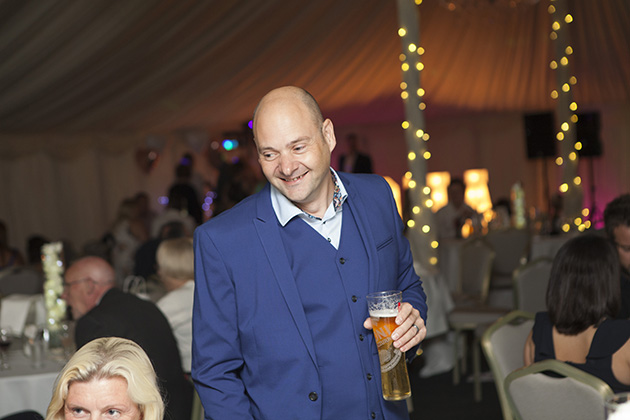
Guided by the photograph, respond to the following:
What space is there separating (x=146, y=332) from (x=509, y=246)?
4534 mm

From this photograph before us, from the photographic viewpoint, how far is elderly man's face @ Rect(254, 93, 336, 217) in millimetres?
1699

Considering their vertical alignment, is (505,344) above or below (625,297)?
below

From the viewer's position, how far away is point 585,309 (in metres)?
2.74

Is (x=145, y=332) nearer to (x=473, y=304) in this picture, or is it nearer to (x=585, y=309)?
(x=585, y=309)

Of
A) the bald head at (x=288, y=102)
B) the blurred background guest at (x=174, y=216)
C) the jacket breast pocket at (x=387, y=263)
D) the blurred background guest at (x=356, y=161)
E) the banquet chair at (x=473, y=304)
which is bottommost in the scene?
the banquet chair at (x=473, y=304)

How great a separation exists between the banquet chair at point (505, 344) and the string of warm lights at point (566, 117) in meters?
4.63

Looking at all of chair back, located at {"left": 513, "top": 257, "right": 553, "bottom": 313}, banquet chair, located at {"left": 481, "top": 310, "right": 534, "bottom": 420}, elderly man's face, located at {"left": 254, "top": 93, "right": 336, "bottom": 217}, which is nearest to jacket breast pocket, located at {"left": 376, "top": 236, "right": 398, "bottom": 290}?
elderly man's face, located at {"left": 254, "top": 93, "right": 336, "bottom": 217}

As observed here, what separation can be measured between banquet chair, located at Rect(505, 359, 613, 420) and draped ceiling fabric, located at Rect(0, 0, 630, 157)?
14.6ft

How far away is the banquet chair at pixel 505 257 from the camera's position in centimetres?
691

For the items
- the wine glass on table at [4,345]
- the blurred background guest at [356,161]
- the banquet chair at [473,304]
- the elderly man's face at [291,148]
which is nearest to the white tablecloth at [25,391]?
the wine glass on table at [4,345]

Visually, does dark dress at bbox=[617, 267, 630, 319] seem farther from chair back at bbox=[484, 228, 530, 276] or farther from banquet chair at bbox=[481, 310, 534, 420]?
chair back at bbox=[484, 228, 530, 276]

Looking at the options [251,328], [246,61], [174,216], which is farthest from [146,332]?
[246,61]

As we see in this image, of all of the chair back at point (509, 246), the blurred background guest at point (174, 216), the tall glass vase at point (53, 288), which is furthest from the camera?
the blurred background guest at point (174, 216)

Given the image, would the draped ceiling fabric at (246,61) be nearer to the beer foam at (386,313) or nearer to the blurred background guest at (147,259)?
the blurred background guest at (147,259)
